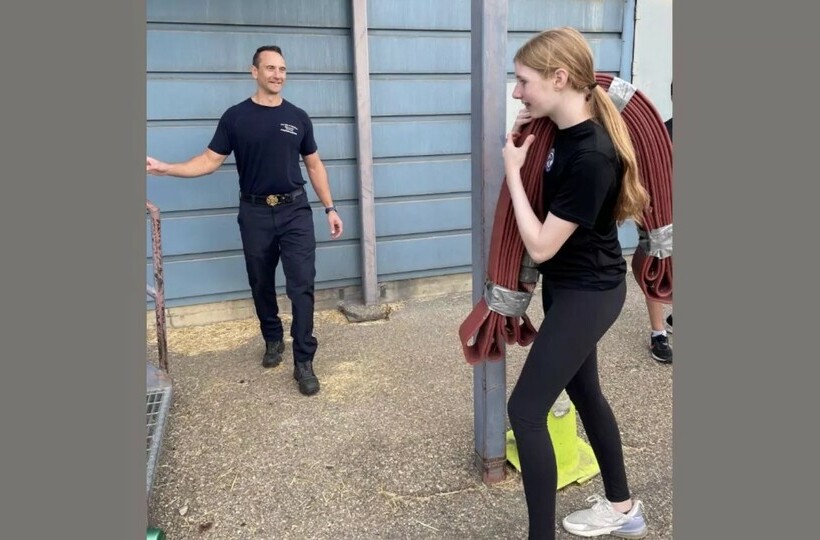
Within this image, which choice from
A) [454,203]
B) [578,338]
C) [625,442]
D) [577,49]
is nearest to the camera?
[577,49]

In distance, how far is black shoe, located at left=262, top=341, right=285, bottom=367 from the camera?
4.24 m

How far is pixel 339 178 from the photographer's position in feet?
17.0

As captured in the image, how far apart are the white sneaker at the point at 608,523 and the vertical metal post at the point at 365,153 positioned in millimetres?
3040

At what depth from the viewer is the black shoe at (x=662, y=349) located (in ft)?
13.7

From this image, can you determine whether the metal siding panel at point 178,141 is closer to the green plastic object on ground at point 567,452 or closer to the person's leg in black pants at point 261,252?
the person's leg in black pants at point 261,252

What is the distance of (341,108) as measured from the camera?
16.6 ft

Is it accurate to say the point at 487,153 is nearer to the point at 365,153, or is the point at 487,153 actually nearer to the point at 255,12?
the point at 365,153

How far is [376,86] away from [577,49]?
329 centimetres

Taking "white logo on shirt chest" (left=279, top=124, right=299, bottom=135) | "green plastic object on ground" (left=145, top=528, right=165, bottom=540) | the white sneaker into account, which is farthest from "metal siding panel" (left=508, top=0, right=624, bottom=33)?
"green plastic object on ground" (left=145, top=528, right=165, bottom=540)

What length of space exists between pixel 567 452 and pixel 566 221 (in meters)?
1.38

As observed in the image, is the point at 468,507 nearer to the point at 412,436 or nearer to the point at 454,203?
the point at 412,436

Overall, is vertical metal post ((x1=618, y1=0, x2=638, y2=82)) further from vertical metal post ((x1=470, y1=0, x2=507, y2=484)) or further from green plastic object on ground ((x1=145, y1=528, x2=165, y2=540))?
green plastic object on ground ((x1=145, y1=528, x2=165, y2=540))

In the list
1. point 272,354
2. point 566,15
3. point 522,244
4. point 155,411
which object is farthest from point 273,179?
point 566,15

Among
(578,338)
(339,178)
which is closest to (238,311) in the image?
(339,178)
